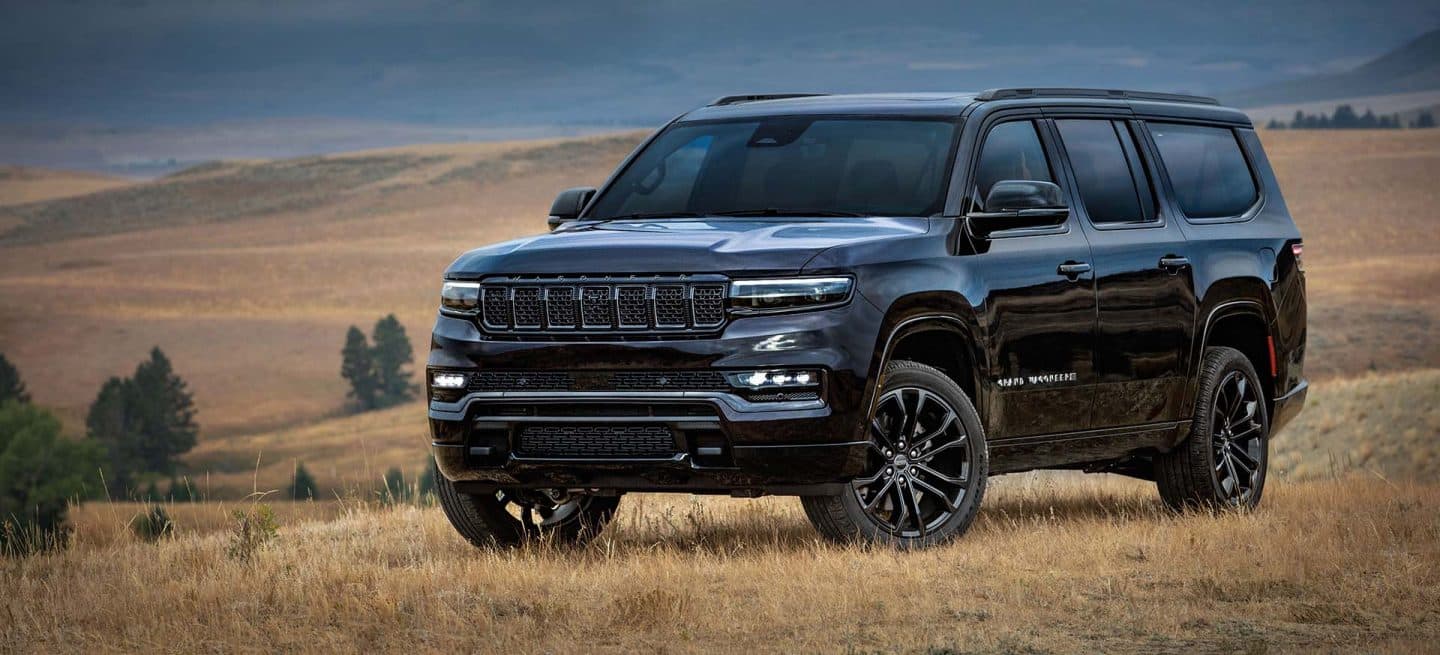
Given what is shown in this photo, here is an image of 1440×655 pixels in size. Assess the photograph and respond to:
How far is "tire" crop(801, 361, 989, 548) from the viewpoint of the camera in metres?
8.54

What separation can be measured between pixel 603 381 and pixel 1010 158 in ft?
8.07

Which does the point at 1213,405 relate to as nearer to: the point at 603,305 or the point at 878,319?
the point at 878,319

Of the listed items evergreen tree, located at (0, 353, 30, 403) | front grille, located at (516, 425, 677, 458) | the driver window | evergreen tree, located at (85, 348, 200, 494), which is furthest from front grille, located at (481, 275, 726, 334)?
evergreen tree, located at (0, 353, 30, 403)

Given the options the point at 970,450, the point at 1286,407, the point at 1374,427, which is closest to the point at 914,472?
the point at 970,450

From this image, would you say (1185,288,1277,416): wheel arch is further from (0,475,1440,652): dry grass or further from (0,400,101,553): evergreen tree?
(0,400,101,553): evergreen tree

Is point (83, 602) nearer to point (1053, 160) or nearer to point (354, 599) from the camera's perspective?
point (354, 599)

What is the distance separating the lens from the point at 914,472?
8.77 m

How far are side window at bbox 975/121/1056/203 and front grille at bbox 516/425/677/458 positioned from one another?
1992 millimetres

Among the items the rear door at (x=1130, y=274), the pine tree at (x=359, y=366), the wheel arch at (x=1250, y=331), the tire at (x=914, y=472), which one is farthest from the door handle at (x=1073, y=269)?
the pine tree at (x=359, y=366)

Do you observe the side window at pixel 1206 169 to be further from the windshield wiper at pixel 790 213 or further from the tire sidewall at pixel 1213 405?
the windshield wiper at pixel 790 213

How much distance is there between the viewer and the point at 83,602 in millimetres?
8234

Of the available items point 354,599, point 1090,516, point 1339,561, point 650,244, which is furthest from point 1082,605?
point 1090,516

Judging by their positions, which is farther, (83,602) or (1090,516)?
(1090,516)

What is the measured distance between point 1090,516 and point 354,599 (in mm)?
4697
